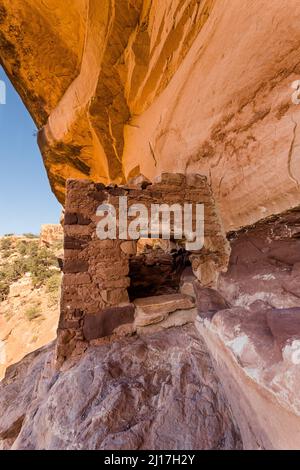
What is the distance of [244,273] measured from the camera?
2225mm

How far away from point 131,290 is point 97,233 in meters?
1.70

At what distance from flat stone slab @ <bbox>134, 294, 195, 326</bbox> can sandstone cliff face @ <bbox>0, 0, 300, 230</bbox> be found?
1.23 metres

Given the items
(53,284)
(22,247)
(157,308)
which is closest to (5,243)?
(22,247)

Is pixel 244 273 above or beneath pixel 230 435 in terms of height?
above

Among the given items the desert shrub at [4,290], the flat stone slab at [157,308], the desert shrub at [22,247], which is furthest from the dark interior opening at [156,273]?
the desert shrub at [22,247]

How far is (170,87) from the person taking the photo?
3.32m

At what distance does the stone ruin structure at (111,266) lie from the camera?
2238 millimetres

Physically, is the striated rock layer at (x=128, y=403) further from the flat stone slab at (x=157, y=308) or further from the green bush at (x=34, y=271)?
the green bush at (x=34, y=271)

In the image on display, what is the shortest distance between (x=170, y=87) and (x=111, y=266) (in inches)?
123

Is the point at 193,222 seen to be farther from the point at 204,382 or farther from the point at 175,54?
the point at 175,54

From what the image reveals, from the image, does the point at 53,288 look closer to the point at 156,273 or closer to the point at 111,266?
the point at 156,273

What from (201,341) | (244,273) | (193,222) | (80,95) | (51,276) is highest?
(80,95)

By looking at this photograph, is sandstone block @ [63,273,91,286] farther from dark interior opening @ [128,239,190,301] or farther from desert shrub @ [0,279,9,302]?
desert shrub @ [0,279,9,302]
